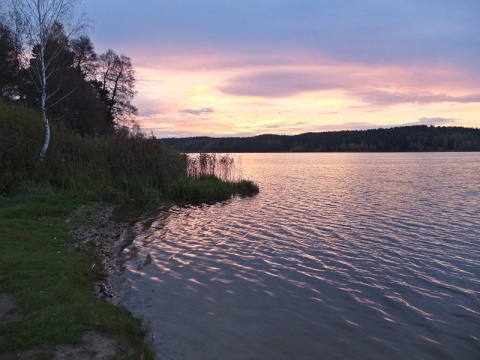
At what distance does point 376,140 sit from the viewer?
118625mm

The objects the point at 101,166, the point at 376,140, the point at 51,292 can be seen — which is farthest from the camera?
the point at 376,140

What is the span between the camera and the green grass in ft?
15.3

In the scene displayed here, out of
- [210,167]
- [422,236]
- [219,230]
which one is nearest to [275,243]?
[219,230]

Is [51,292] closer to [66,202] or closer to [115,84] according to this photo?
[66,202]

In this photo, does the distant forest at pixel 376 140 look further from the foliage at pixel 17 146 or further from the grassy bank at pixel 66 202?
the foliage at pixel 17 146

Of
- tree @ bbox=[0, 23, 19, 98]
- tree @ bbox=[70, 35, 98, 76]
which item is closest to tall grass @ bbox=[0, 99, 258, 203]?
tree @ bbox=[0, 23, 19, 98]

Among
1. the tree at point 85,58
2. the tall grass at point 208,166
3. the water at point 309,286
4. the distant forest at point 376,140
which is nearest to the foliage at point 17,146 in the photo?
the water at point 309,286

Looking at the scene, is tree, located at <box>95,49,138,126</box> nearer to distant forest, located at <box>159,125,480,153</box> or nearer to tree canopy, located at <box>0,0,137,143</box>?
tree canopy, located at <box>0,0,137,143</box>

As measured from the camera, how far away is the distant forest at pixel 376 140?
380 ft

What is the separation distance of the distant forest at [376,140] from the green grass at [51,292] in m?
98.9

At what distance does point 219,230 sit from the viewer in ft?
43.3

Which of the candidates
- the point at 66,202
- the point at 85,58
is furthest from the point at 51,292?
the point at 85,58

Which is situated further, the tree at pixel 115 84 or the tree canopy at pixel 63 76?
the tree at pixel 115 84

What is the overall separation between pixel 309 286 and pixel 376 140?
118495 millimetres
